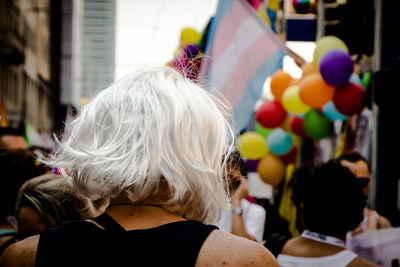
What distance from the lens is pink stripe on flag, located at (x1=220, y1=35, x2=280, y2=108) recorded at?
11.7ft

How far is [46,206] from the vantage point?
249 centimetres

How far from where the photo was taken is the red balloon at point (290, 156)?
5.19m

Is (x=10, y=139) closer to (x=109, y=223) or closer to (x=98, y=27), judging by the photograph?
(x=109, y=223)

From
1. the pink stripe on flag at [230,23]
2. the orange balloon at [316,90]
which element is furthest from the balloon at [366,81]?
the pink stripe on flag at [230,23]

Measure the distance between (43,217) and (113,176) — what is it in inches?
54.6

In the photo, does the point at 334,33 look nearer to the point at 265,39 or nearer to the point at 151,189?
the point at 265,39

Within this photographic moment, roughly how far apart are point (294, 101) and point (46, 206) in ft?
8.25

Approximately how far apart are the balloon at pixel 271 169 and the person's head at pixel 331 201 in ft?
8.82

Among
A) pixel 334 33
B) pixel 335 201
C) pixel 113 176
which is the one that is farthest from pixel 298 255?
pixel 334 33

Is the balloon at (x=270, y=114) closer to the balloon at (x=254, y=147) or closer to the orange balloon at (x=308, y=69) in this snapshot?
the balloon at (x=254, y=147)

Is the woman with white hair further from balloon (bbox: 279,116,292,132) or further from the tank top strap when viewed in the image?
balloon (bbox: 279,116,292,132)

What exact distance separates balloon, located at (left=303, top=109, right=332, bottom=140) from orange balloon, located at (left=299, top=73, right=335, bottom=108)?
428 millimetres

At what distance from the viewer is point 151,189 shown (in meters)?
1.27

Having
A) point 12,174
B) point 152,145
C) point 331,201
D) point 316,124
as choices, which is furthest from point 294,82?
point 152,145
